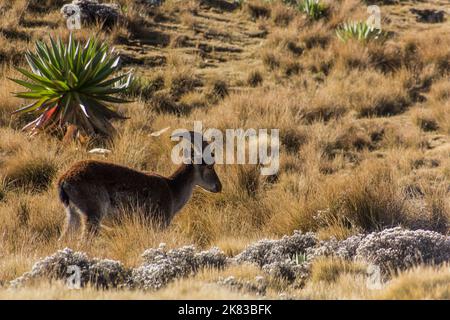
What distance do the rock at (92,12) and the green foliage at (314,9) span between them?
463cm

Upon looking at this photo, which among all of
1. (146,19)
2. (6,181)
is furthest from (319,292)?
(146,19)

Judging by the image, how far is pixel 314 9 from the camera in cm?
1909

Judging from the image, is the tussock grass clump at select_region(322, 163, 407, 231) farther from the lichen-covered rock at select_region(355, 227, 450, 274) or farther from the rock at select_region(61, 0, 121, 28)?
the rock at select_region(61, 0, 121, 28)

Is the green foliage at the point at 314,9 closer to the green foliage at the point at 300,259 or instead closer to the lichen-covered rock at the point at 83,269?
the green foliage at the point at 300,259

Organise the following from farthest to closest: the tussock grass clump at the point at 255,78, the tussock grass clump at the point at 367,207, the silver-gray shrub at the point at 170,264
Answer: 1. the tussock grass clump at the point at 255,78
2. the tussock grass clump at the point at 367,207
3. the silver-gray shrub at the point at 170,264

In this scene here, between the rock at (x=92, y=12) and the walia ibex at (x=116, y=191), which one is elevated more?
the rock at (x=92, y=12)

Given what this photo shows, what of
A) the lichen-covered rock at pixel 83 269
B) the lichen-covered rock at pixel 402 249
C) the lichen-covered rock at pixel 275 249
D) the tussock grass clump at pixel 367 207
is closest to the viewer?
the lichen-covered rock at pixel 83 269

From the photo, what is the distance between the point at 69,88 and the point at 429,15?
11.1 meters

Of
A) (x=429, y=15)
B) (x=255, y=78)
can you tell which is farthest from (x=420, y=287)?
(x=429, y=15)

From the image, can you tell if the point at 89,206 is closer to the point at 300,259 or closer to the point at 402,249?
the point at 300,259

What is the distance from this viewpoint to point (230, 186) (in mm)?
11039

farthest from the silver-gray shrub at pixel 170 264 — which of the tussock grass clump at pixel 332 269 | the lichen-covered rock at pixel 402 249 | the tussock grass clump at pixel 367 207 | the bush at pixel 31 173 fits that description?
the bush at pixel 31 173

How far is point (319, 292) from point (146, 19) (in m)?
12.3

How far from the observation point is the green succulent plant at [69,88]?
1165 cm
